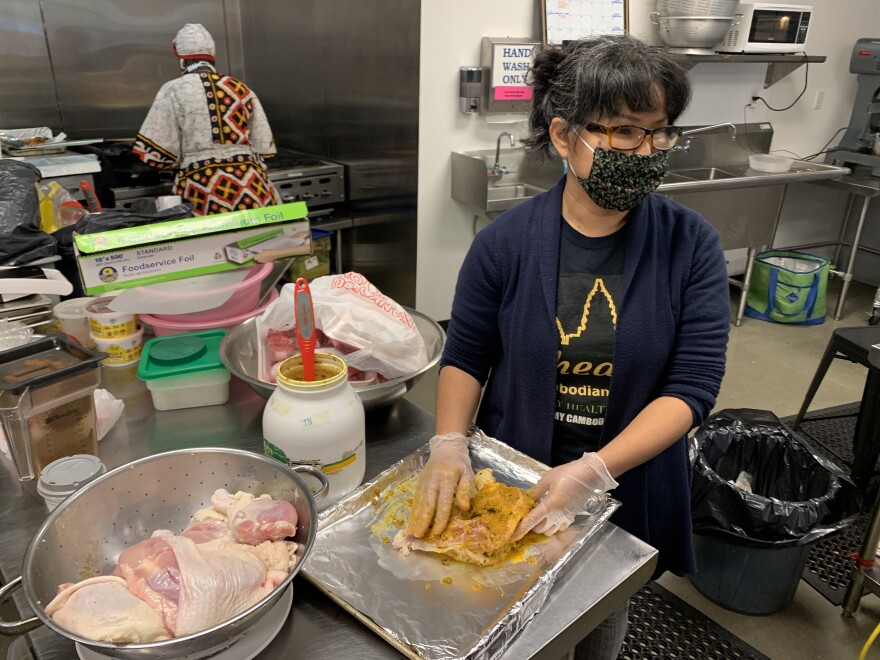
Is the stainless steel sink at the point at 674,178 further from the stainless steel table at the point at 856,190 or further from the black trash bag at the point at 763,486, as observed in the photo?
the black trash bag at the point at 763,486

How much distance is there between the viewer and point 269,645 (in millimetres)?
816

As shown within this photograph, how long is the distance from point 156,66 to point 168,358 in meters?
3.49

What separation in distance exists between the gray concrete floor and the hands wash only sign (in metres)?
1.25

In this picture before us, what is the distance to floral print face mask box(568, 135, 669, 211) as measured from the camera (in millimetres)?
1180

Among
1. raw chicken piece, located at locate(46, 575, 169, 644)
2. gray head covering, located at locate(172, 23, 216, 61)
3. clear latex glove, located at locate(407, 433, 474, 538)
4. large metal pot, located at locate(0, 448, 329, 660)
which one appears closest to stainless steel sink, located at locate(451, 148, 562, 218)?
gray head covering, located at locate(172, 23, 216, 61)

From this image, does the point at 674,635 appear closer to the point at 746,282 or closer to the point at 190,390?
the point at 190,390

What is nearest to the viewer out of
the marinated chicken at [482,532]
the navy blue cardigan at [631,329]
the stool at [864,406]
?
the marinated chicken at [482,532]

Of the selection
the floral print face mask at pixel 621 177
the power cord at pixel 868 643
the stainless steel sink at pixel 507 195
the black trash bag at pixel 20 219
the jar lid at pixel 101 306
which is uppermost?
the floral print face mask at pixel 621 177

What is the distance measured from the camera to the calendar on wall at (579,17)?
3471 mm

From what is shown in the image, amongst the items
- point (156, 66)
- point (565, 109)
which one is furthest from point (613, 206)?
point (156, 66)

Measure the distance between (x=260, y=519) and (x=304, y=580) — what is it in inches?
4.2

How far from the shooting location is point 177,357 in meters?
1.32

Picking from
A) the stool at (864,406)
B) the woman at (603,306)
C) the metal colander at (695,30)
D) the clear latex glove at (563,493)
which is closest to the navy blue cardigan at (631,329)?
the woman at (603,306)

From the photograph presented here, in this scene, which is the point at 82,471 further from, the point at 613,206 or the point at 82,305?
the point at 613,206
